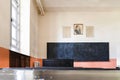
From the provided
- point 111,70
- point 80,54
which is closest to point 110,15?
point 80,54

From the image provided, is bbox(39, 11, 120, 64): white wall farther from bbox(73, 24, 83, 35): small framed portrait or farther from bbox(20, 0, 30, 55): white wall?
bbox(20, 0, 30, 55): white wall

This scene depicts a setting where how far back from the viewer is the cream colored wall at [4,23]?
386cm

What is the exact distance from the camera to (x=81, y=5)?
9.71m

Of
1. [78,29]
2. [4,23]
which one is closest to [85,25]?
[78,29]

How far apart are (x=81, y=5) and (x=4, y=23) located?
241 inches

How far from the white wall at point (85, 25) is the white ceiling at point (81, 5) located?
0.37 m

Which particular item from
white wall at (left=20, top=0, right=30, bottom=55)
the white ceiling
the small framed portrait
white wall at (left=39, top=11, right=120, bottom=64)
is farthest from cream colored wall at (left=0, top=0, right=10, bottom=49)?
the small framed portrait

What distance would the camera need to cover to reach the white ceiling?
9117 mm

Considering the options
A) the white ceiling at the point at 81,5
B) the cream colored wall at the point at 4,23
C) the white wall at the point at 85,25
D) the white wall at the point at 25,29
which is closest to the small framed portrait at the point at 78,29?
the white wall at the point at 85,25

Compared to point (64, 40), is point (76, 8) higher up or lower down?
higher up

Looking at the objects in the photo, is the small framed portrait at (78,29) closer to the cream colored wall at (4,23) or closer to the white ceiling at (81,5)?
the white ceiling at (81,5)

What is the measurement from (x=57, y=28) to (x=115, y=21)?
Result: 111 inches

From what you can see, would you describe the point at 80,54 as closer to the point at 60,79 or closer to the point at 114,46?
the point at 114,46

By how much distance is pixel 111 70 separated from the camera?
1293 millimetres
